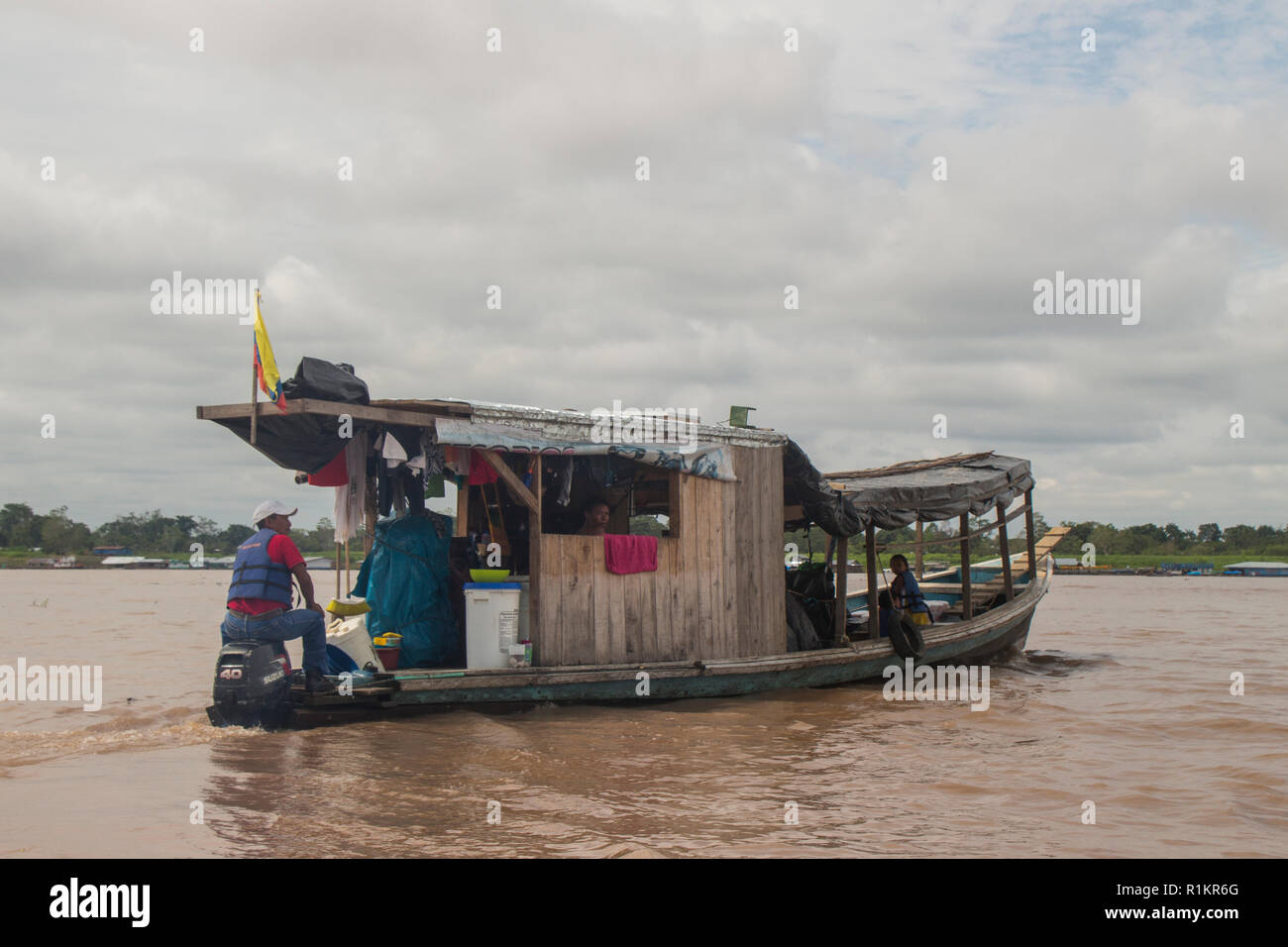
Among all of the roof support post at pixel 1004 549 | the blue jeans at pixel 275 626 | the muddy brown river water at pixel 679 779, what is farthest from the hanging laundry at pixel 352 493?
the roof support post at pixel 1004 549

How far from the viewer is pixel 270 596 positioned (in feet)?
25.0

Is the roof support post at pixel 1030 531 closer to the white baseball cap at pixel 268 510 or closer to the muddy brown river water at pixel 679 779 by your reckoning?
the muddy brown river water at pixel 679 779

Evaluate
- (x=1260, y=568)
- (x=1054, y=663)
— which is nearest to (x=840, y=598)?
(x=1054, y=663)

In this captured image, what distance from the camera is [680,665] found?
9.42 meters

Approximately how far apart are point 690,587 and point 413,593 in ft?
8.91

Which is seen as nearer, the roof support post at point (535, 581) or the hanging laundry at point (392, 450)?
the hanging laundry at point (392, 450)

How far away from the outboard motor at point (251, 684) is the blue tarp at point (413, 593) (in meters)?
1.37

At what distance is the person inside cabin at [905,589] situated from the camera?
12.4 metres

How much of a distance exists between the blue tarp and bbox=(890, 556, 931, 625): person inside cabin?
5885 mm

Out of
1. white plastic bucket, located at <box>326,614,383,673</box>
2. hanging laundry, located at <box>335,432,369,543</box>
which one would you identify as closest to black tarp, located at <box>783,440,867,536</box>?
hanging laundry, located at <box>335,432,369,543</box>
